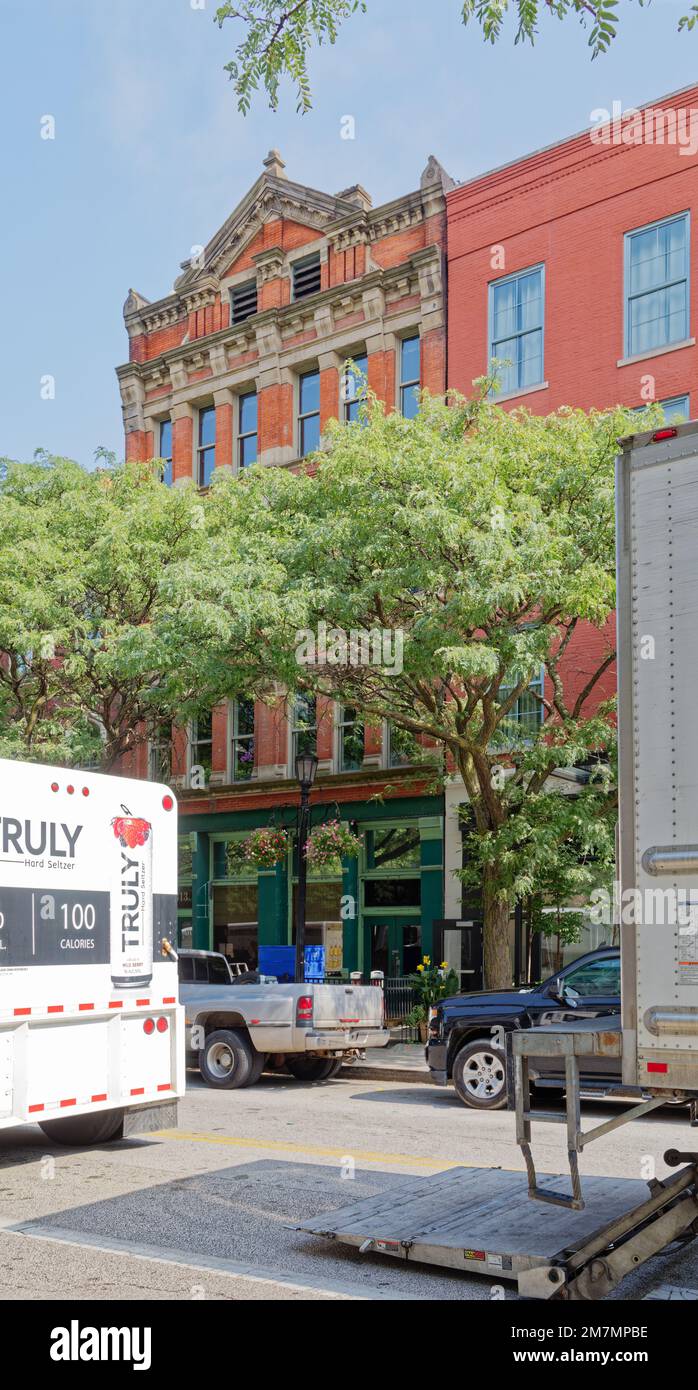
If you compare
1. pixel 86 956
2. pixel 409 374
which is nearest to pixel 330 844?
pixel 409 374

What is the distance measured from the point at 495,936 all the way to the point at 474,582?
17.6ft

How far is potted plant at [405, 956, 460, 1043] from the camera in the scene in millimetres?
20531

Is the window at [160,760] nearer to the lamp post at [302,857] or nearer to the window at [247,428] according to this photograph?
the window at [247,428]

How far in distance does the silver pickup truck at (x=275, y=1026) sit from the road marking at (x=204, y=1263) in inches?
290

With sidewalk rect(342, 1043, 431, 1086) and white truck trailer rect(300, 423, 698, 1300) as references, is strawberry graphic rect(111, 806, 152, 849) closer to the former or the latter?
white truck trailer rect(300, 423, 698, 1300)

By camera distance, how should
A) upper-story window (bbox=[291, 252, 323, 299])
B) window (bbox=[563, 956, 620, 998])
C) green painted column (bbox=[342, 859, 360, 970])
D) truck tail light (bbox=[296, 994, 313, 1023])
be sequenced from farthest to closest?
upper-story window (bbox=[291, 252, 323, 299]) → green painted column (bbox=[342, 859, 360, 970]) → truck tail light (bbox=[296, 994, 313, 1023]) → window (bbox=[563, 956, 620, 998])

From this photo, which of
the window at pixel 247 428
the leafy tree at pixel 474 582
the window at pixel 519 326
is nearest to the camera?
the leafy tree at pixel 474 582

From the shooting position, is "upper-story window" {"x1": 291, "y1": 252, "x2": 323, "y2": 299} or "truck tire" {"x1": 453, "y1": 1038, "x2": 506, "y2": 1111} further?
"upper-story window" {"x1": 291, "y1": 252, "x2": 323, "y2": 299}

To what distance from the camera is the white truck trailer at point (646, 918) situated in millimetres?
5566

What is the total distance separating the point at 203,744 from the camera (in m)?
30.7

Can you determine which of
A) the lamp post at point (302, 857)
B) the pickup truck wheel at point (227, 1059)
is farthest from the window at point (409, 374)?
the pickup truck wheel at point (227, 1059)

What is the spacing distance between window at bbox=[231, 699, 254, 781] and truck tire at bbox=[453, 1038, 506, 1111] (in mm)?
15981

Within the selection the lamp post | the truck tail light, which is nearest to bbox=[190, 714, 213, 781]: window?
the lamp post
